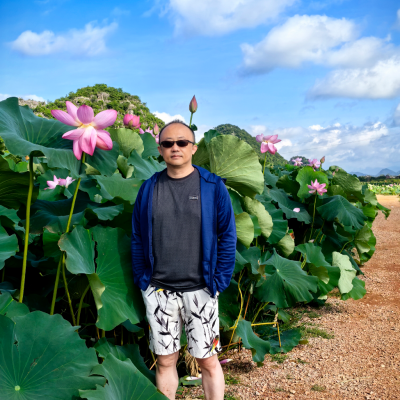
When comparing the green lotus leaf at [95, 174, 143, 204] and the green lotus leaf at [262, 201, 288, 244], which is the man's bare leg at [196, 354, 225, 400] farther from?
the green lotus leaf at [262, 201, 288, 244]

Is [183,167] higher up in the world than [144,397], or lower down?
higher up

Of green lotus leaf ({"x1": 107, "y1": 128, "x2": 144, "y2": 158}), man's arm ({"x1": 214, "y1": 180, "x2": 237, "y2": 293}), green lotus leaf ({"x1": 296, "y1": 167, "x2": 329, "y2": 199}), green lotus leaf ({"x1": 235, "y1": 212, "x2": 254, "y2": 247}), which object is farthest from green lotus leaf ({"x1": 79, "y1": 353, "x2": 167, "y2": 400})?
green lotus leaf ({"x1": 296, "y1": 167, "x2": 329, "y2": 199})

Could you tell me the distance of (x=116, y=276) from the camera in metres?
1.52

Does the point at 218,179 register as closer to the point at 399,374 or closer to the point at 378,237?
the point at 399,374

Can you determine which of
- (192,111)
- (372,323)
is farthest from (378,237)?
(192,111)

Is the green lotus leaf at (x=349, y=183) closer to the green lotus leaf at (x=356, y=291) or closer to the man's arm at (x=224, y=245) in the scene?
the green lotus leaf at (x=356, y=291)

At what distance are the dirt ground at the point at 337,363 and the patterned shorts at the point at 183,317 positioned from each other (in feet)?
1.81

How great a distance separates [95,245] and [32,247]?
48 cm

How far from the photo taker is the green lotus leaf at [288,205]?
3333 mm

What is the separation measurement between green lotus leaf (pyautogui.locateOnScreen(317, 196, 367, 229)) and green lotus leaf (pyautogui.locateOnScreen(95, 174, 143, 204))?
2156 mm

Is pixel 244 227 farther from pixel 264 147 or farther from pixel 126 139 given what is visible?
pixel 126 139

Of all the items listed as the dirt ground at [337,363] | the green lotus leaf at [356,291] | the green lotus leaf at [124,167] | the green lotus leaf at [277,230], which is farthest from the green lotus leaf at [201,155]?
the green lotus leaf at [356,291]

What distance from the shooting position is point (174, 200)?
1516 millimetres

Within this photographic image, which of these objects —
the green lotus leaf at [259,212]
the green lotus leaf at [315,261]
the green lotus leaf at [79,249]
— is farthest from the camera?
the green lotus leaf at [315,261]
